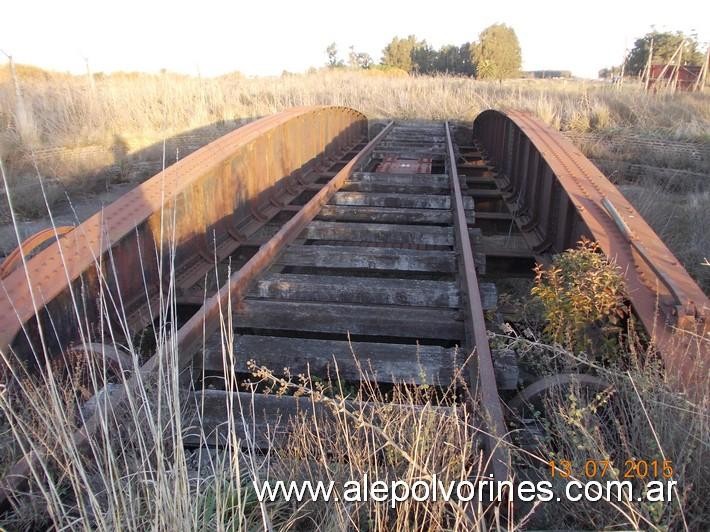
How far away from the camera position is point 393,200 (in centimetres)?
620

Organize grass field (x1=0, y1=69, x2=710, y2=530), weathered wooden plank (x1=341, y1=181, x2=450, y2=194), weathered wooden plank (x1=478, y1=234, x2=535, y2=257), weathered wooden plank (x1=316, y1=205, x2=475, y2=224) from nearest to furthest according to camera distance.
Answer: grass field (x1=0, y1=69, x2=710, y2=530) → weathered wooden plank (x1=478, y1=234, x2=535, y2=257) → weathered wooden plank (x1=316, y1=205, x2=475, y2=224) → weathered wooden plank (x1=341, y1=181, x2=450, y2=194)

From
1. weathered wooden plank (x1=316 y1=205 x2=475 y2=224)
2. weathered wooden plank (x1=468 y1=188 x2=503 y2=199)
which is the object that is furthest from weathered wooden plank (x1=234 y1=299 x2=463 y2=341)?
weathered wooden plank (x1=468 y1=188 x2=503 y2=199)

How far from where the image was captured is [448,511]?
1.79 metres

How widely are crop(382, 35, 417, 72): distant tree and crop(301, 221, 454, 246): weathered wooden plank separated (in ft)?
189

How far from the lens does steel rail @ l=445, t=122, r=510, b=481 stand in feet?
6.59

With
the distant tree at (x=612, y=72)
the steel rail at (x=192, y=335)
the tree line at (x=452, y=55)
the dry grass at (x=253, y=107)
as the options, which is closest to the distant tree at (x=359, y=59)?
the tree line at (x=452, y=55)

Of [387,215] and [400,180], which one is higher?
[400,180]

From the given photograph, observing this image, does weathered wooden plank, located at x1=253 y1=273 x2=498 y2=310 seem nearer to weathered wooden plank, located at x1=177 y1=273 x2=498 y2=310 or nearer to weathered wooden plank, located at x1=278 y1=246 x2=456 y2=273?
weathered wooden plank, located at x1=177 y1=273 x2=498 y2=310

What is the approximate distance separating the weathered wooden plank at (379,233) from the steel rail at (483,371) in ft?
1.17

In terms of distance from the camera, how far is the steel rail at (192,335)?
1.90m

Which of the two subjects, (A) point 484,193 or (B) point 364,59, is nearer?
(A) point 484,193

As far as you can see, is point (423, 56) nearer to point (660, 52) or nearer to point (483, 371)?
point (660, 52)

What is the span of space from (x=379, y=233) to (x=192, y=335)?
2.50 m

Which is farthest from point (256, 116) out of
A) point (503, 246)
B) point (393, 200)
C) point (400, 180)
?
point (503, 246)
